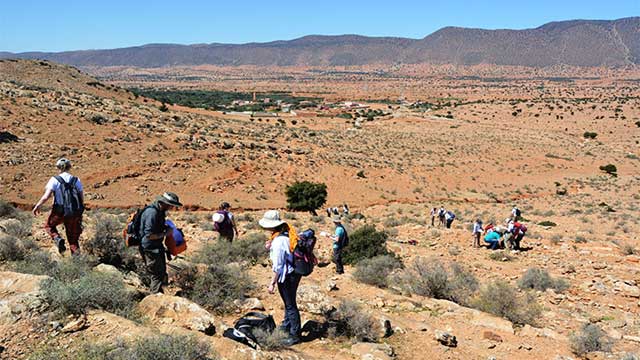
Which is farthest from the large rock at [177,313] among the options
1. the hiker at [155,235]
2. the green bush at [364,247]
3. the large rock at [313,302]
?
the green bush at [364,247]

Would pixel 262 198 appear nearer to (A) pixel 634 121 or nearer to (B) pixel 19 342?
(B) pixel 19 342

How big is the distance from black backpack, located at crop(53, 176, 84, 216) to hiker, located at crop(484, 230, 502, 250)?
11.3 meters

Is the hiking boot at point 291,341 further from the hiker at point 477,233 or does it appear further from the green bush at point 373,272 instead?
the hiker at point 477,233

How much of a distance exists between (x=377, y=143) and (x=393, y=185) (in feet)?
55.8

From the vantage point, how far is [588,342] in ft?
22.0

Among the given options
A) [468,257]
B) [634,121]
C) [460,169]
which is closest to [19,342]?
[468,257]

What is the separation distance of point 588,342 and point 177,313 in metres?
5.76

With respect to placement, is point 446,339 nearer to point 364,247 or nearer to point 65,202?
point 364,247

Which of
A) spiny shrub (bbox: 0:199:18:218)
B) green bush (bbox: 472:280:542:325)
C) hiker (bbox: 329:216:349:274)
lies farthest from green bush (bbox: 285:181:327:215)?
green bush (bbox: 472:280:542:325)

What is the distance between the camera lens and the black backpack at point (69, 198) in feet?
21.7

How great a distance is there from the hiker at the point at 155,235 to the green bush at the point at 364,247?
19.0 ft

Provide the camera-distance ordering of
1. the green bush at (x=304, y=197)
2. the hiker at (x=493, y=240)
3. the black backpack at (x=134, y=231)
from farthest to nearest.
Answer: the green bush at (x=304, y=197) → the hiker at (x=493, y=240) → the black backpack at (x=134, y=231)

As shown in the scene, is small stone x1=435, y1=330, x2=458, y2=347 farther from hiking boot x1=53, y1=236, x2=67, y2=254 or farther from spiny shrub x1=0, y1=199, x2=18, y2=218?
spiny shrub x1=0, y1=199, x2=18, y2=218

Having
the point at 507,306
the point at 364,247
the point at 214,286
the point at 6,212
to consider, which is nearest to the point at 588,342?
the point at 507,306
